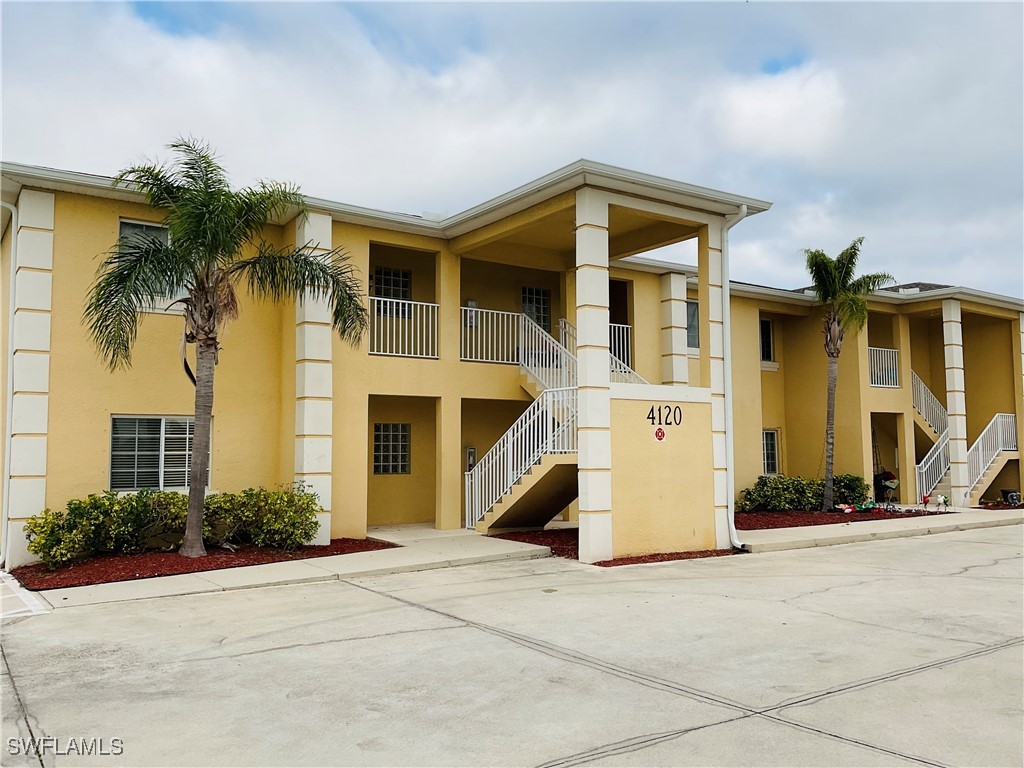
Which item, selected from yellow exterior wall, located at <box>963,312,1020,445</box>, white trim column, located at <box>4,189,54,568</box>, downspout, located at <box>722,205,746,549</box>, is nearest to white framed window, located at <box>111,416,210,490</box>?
white trim column, located at <box>4,189,54,568</box>

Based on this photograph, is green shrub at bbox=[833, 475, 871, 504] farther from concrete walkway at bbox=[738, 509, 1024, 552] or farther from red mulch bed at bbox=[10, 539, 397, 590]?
red mulch bed at bbox=[10, 539, 397, 590]

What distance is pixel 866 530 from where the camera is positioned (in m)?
17.1

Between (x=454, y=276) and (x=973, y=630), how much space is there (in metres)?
11.2

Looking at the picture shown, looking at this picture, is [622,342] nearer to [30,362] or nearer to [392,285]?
[392,285]

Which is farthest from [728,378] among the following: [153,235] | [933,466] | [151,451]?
[933,466]

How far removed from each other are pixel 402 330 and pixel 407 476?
3286 millimetres

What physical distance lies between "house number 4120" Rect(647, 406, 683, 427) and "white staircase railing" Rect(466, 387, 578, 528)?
1.32 meters

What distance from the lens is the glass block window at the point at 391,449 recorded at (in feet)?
57.1

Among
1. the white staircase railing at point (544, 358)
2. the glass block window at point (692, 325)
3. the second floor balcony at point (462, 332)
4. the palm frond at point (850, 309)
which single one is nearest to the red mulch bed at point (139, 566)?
the second floor balcony at point (462, 332)

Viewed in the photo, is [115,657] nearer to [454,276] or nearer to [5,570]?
[5,570]

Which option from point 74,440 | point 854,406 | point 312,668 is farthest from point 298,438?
point 854,406

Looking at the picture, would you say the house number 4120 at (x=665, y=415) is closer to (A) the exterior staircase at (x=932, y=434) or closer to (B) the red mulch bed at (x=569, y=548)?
(B) the red mulch bed at (x=569, y=548)

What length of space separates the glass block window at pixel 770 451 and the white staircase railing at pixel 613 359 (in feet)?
23.2

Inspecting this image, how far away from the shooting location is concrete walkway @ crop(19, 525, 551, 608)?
1016cm
